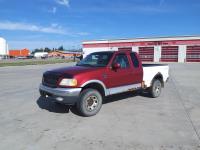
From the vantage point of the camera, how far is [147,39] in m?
53.1

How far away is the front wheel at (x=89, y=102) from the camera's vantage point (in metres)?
6.25

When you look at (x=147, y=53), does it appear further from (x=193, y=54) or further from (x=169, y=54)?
(x=193, y=54)

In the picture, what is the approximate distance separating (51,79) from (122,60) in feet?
Result: 8.26

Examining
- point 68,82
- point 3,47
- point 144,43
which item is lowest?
point 68,82

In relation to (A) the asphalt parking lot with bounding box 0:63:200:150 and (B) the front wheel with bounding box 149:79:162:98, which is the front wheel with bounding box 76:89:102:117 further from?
(B) the front wheel with bounding box 149:79:162:98

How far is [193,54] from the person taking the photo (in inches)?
1912

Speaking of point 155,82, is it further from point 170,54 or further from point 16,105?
point 170,54

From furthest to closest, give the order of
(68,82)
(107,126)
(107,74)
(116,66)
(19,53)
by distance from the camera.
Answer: (19,53) → (116,66) → (107,74) → (68,82) → (107,126)

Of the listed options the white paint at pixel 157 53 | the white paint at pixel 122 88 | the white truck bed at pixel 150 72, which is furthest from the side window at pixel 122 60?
the white paint at pixel 157 53

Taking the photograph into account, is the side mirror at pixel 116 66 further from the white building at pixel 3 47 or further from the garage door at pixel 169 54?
the white building at pixel 3 47

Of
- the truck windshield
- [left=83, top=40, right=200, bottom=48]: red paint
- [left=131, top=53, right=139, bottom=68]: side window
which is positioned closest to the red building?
[left=83, top=40, right=200, bottom=48]: red paint

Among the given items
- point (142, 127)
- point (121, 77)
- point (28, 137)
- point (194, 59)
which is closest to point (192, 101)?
point (121, 77)

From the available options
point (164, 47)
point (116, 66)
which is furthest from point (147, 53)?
point (116, 66)

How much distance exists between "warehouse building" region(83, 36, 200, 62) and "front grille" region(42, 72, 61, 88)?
46730 millimetres
